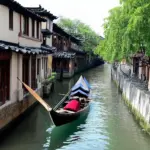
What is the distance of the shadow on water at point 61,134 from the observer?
47.8 ft

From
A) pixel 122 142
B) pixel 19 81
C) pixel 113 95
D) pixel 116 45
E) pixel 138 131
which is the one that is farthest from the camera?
pixel 113 95

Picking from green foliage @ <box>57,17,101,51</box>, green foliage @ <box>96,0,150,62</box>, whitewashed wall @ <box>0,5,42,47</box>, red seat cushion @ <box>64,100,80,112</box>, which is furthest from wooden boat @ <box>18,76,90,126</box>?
green foliage @ <box>57,17,101,51</box>

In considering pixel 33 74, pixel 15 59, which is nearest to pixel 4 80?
pixel 15 59

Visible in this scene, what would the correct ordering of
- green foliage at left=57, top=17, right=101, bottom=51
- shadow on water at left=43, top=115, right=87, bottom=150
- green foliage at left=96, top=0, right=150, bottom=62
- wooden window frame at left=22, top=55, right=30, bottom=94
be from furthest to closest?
green foliage at left=57, top=17, right=101, bottom=51
wooden window frame at left=22, top=55, right=30, bottom=94
green foliage at left=96, top=0, right=150, bottom=62
shadow on water at left=43, top=115, right=87, bottom=150

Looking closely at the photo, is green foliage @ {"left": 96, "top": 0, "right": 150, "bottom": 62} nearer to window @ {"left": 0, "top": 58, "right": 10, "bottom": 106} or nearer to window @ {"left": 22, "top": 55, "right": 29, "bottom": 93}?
window @ {"left": 22, "top": 55, "right": 29, "bottom": 93}

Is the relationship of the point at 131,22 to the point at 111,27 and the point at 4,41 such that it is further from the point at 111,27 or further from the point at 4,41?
the point at 4,41

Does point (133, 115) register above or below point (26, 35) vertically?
below

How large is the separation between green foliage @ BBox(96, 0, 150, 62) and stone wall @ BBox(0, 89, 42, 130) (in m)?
7.57

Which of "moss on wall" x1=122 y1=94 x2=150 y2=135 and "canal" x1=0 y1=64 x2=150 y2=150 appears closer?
"canal" x1=0 y1=64 x2=150 y2=150

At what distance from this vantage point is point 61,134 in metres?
16.1

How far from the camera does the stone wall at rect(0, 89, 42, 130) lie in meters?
14.8

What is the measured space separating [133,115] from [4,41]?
31.9 ft

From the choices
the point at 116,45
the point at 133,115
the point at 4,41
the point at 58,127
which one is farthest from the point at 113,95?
the point at 4,41

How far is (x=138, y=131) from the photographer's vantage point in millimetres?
16938
